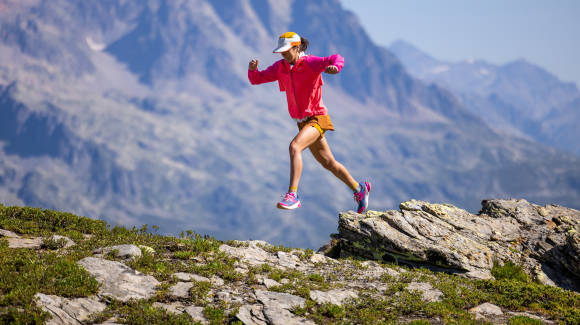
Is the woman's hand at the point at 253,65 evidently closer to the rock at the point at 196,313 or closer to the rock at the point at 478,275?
the rock at the point at 196,313

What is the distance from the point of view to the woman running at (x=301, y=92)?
10.8 metres

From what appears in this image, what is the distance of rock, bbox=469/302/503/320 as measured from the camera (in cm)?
900

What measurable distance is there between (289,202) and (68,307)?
473 centimetres

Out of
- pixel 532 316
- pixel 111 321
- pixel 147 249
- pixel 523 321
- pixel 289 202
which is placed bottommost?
pixel 111 321

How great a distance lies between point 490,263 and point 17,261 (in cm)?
1074

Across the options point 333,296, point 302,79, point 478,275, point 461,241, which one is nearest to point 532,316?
point 478,275

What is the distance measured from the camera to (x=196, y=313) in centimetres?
821

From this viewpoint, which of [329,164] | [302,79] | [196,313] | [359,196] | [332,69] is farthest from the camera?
[359,196]

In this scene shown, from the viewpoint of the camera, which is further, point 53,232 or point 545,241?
point 545,241

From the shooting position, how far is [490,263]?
12750mm

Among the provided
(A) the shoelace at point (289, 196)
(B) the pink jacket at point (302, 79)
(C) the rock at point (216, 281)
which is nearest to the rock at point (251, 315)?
(C) the rock at point (216, 281)

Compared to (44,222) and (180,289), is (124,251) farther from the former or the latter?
(44,222)

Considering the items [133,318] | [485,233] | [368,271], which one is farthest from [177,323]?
[485,233]

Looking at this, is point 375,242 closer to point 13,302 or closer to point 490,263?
point 490,263
